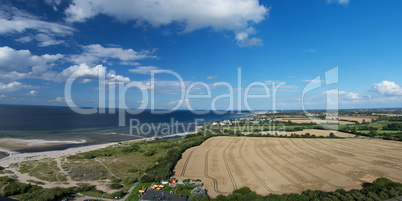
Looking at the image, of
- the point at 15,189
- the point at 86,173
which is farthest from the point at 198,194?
the point at 15,189

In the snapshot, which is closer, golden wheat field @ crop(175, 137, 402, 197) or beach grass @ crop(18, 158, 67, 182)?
golden wheat field @ crop(175, 137, 402, 197)

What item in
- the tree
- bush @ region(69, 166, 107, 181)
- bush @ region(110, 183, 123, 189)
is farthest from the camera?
bush @ region(69, 166, 107, 181)

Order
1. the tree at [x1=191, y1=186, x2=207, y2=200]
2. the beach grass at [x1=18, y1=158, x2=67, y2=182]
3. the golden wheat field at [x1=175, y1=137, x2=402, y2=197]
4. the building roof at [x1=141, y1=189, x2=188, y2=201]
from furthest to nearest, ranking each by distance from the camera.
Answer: the beach grass at [x1=18, y1=158, x2=67, y2=182], the golden wheat field at [x1=175, y1=137, x2=402, y2=197], the tree at [x1=191, y1=186, x2=207, y2=200], the building roof at [x1=141, y1=189, x2=188, y2=201]

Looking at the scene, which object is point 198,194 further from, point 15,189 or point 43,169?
point 43,169

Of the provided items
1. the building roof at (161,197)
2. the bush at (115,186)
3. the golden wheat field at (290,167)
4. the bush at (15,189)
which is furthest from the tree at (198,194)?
the bush at (15,189)

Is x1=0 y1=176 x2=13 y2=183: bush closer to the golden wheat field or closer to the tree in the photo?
the golden wheat field

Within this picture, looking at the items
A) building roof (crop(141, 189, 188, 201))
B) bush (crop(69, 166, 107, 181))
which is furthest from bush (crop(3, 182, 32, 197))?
building roof (crop(141, 189, 188, 201))

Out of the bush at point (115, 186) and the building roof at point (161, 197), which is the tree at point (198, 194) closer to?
the building roof at point (161, 197)

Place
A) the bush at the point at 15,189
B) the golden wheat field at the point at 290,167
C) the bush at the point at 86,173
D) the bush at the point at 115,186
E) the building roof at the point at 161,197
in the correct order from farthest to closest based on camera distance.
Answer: the bush at the point at 86,173
the bush at the point at 115,186
the golden wheat field at the point at 290,167
the bush at the point at 15,189
the building roof at the point at 161,197
